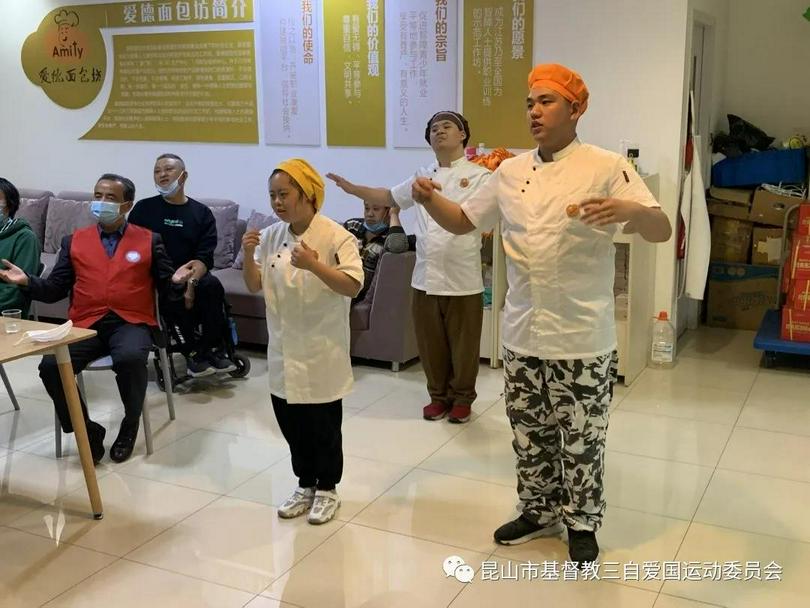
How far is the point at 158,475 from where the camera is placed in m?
3.52

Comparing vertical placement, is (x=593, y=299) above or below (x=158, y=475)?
above

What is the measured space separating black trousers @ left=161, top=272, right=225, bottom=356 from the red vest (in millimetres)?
714

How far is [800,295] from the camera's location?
15.5 ft

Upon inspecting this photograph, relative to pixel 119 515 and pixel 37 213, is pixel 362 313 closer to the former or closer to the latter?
pixel 119 515

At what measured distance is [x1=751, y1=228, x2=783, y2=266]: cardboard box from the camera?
18.0 ft

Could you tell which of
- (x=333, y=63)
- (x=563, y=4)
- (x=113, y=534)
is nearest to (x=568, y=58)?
(x=563, y=4)

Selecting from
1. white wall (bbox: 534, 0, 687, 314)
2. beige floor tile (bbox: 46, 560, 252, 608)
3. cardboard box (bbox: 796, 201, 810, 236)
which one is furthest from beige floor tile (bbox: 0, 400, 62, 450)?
cardboard box (bbox: 796, 201, 810, 236)

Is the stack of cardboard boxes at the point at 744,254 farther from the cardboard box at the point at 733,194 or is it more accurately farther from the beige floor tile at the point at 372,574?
the beige floor tile at the point at 372,574

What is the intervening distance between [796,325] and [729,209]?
113cm

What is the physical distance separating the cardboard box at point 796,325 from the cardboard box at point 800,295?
0.09 feet

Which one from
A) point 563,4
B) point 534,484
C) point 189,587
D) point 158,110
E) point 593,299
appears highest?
point 563,4

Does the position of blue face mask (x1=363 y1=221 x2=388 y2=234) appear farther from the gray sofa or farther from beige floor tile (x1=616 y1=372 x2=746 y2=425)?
beige floor tile (x1=616 y1=372 x2=746 y2=425)

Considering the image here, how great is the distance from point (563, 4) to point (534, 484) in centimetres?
306

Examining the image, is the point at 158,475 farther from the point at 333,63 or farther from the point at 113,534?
the point at 333,63
